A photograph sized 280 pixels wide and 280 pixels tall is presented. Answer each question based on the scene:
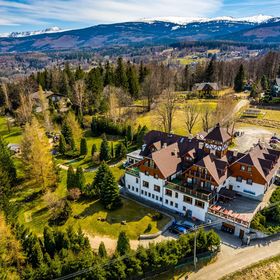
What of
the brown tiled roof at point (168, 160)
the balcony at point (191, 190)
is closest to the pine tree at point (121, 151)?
the brown tiled roof at point (168, 160)

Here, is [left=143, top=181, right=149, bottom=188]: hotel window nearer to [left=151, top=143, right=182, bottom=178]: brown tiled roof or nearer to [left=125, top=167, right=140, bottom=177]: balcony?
[left=125, top=167, right=140, bottom=177]: balcony

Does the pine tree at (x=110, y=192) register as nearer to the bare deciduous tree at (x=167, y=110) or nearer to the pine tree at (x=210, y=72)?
the bare deciduous tree at (x=167, y=110)

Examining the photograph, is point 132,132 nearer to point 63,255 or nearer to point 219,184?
point 219,184

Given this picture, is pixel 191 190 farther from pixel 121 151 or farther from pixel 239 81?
pixel 239 81

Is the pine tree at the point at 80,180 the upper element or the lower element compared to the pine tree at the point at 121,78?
lower

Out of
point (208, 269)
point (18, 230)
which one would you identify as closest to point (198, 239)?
point (208, 269)

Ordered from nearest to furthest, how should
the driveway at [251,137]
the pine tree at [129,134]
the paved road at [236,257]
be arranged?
the paved road at [236,257] → the driveway at [251,137] → the pine tree at [129,134]

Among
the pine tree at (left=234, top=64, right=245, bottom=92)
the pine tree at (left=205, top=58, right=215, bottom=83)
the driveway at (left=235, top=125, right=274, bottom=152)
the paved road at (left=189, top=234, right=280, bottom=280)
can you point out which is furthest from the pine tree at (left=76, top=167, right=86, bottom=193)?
the pine tree at (left=205, top=58, right=215, bottom=83)
